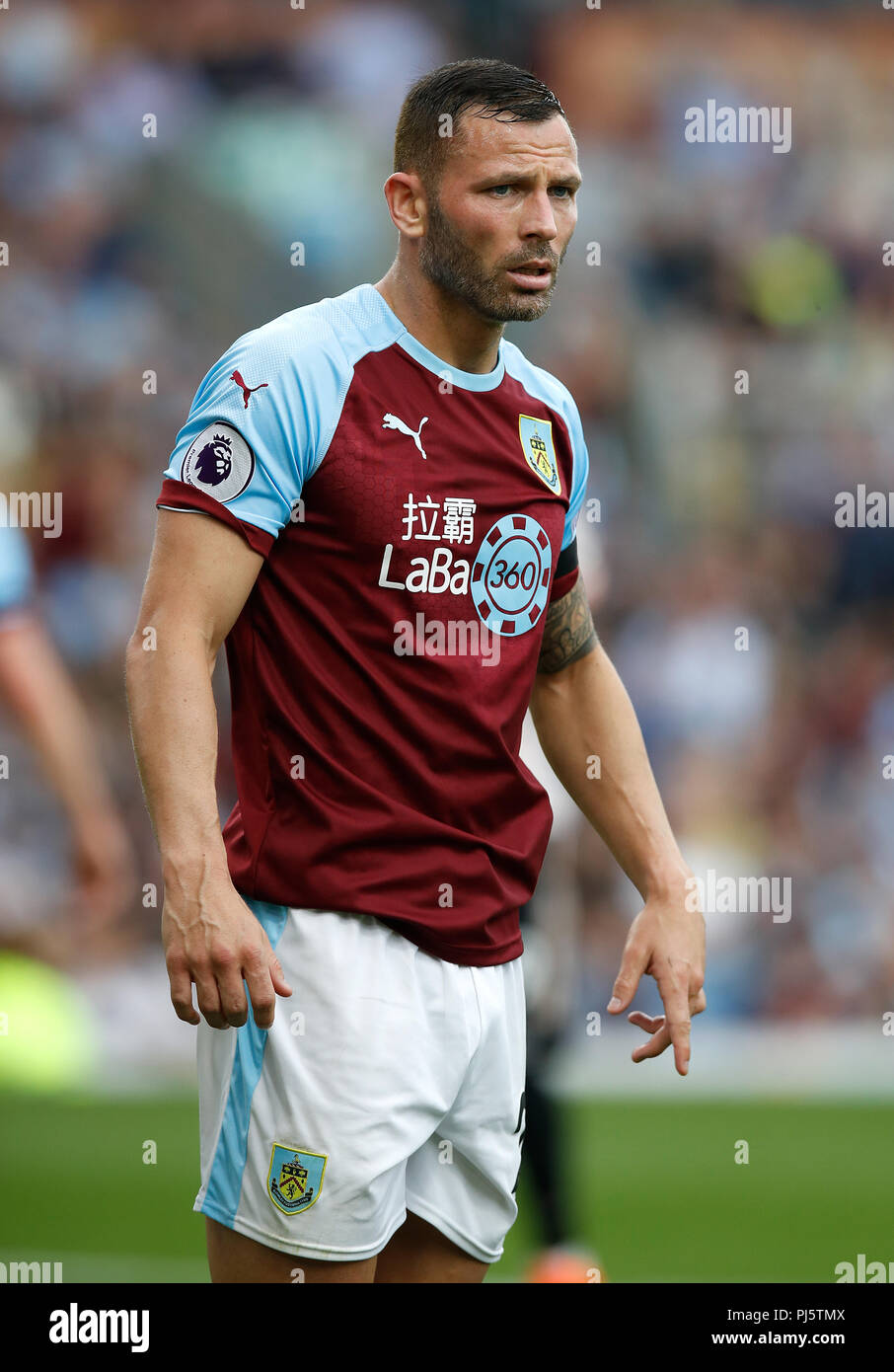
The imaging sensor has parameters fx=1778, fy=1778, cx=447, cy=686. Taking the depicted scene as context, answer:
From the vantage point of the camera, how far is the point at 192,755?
255 cm

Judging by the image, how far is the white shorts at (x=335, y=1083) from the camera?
2674mm

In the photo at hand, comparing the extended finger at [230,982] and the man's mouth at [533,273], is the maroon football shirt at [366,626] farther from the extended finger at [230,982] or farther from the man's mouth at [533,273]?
the extended finger at [230,982]

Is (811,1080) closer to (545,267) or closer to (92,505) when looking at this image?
(92,505)

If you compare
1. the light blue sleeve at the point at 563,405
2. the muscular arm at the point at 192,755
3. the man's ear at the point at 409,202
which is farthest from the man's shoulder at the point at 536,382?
the muscular arm at the point at 192,755

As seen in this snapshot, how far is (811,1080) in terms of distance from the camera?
8211 millimetres

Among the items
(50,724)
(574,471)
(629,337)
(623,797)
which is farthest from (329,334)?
(629,337)

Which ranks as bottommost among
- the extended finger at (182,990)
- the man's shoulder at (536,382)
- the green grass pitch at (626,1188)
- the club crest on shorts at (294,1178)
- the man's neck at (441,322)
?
the green grass pitch at (626,1188)

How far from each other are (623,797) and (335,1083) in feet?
2.55

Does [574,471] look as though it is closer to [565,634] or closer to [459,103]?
[565,634]

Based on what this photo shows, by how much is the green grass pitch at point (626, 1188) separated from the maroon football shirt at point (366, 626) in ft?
7.01

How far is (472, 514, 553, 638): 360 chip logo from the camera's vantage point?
289 centimetres
